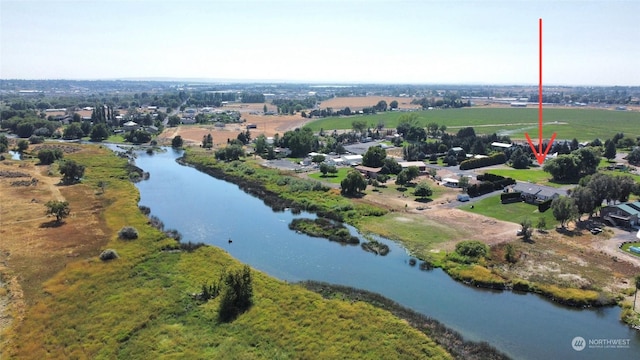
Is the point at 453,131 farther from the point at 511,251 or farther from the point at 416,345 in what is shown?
the point at 416,345

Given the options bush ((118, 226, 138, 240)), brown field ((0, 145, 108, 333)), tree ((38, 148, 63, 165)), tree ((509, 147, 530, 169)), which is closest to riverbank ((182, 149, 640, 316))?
bush ((118, 226, 138, 240))

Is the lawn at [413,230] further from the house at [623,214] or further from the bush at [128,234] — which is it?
the bush at [128,234]

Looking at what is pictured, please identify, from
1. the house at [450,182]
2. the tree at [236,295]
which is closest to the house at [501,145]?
the house at [450,182]

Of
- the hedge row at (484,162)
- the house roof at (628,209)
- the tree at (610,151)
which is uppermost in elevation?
the tree at (610,151)

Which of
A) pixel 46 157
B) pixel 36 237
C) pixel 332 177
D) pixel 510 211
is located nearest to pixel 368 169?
pixel 332 177

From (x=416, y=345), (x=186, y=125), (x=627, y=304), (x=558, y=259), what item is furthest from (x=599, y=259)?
(x=186, y=125)

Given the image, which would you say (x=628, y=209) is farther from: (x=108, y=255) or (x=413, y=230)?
(x=108, y=255)

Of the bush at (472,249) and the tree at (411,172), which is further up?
the tree at (411,172)
